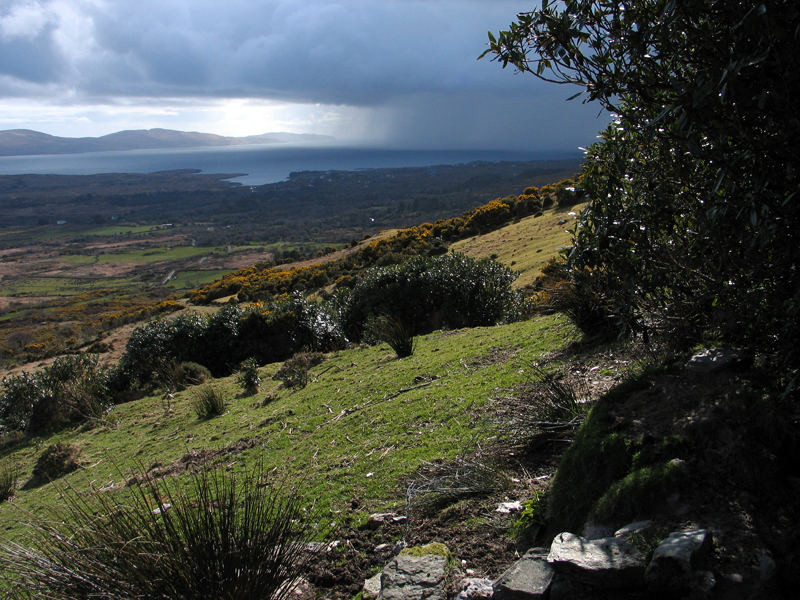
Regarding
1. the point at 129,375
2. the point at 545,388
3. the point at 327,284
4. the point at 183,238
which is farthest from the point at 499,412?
the point at 183,238

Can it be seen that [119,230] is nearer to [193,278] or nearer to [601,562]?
[193,278]

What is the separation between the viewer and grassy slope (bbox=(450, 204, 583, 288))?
64.8 ft

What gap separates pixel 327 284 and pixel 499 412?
26.3m

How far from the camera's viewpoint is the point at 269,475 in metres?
5.41

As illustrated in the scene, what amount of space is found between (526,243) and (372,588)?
2312 cm

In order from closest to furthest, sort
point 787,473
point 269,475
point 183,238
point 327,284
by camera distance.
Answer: point 787,473
point 269,475
point 327,284
point 183,238

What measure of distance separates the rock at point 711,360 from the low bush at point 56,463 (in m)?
8.53

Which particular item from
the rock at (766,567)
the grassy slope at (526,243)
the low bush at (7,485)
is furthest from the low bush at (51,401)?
the grassy slope at (526,243)

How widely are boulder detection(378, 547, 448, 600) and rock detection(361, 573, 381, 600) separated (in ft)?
0.31

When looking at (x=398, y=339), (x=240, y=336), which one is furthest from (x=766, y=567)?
(x=240, y=336)

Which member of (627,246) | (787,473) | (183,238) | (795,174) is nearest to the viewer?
(795,174)

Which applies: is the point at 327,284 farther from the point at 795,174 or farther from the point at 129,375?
the point at 795,174

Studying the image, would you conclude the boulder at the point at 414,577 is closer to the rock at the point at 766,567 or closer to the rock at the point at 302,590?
the rock at the point at 302,590

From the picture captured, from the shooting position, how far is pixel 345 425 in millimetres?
6617
